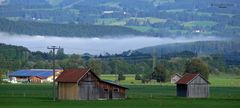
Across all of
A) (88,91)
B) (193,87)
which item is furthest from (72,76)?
(193,87)

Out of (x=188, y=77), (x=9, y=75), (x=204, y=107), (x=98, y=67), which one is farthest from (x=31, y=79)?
(x=204, y=107)

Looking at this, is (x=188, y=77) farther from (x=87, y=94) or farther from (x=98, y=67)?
(x=98, y=67)

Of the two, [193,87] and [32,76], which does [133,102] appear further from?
[32,76]

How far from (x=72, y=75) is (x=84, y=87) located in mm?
2096

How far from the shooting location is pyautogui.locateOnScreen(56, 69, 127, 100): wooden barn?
316 ft

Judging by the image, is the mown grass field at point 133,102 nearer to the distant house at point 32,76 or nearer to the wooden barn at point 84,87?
the wooden barn at point 84,87

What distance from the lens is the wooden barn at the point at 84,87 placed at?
3793 inches

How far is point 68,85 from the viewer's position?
96.9 m

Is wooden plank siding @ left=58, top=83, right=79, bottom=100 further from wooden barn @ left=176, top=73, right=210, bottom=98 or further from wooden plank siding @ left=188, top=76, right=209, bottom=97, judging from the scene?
wooden plank siding @ left=188, top=76, right=209, bottom=97

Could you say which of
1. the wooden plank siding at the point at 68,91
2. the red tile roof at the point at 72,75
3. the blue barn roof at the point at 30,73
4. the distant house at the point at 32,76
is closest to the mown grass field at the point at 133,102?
the wooden plank siding at the point at 68,91

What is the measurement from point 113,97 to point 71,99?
22.7 feet

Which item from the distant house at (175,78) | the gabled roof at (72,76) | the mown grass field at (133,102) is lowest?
the mown grass field at (133,102)

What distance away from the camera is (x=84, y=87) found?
3836 inches

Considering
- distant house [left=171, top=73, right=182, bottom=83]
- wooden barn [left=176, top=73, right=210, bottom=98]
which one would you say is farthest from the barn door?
distant house [left=171, top=73, right=182, bottom=83]
